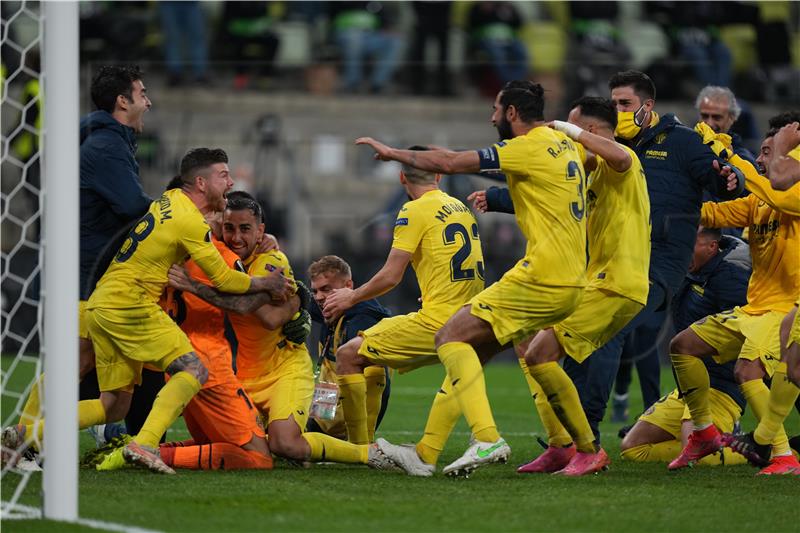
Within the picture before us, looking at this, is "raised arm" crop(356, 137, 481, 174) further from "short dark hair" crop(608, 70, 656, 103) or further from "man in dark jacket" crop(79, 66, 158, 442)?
"short dark hair" crop(608, 70, 656, 103)

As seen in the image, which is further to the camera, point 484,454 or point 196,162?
point 196,162

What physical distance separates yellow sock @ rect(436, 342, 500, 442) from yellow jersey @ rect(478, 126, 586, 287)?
52 cm

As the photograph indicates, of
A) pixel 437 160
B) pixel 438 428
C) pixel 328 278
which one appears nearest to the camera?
pixel 437 160

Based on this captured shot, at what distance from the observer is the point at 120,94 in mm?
7191

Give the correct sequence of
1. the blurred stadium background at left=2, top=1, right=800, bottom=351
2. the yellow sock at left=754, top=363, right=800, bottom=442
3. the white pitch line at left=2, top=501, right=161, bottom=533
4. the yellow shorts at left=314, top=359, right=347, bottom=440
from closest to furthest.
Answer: the white pitch line at left=2, top=501, right=161, bottom=533, the yellow sock at left=754, top=363, right=800, bottom=442, the yellow shorts at left=314, top=359, right=347, bottom=440, the blurred stadium background at left=2, top=1, right=800, bottom=351

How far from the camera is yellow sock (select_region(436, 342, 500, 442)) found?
6.16 meters

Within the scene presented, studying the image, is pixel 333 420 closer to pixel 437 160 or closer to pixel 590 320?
pixel 590 320

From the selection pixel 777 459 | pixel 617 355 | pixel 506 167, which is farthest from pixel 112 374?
pixel 777 459

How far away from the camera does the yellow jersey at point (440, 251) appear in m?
6.98

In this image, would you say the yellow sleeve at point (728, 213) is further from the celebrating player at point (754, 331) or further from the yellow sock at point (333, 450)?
the yellow sock at point (333, 450)

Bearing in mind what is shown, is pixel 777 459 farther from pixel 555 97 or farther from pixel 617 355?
pixel 555 97

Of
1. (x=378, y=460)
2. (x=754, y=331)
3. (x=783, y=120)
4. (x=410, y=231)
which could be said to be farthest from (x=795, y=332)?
(x=378, y=460)

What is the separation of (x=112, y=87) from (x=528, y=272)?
2.70 meters

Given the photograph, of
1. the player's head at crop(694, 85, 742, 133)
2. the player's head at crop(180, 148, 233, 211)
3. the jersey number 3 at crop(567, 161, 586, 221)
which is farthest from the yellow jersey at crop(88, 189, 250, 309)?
the player's head at crop(694, 85, 742, 133)
